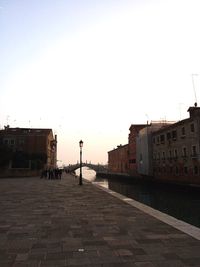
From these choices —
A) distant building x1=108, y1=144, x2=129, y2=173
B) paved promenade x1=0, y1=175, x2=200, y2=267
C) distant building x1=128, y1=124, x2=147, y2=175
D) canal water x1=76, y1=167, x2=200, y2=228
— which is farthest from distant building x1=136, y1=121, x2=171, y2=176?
paved promenade x1=0, y1=175, x2=200, y2=267

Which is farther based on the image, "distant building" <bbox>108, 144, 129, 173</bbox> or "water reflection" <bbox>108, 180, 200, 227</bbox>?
"distant building" <bbox>108, 144, 129, 173</bbox>

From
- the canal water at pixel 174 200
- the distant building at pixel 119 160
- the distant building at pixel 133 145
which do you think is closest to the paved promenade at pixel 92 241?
the canal water at pixel 174 200

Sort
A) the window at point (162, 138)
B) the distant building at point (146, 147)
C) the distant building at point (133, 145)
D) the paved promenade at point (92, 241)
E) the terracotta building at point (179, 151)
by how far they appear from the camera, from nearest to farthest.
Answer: the paved promenade at point (92, 241) < the terracotta building at point (179, 151) < the window at point (162, 138) < the distant building at point (146, 147) < the distant building at point (133, 145)

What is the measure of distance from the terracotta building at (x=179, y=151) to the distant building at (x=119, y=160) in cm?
2907

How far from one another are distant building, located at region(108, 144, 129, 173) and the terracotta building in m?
29.1

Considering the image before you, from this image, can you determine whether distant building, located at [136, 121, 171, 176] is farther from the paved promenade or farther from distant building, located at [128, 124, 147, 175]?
the paved promenade

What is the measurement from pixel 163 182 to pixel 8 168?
83.3 feet

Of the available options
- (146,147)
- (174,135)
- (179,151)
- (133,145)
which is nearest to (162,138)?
(174,135)

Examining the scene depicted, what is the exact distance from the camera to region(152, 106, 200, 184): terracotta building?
39750 millimetres

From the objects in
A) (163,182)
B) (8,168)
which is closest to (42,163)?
(8,168)

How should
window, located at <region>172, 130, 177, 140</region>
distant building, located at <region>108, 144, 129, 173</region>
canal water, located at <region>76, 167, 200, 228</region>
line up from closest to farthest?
1. canal water, located at <region>76, 167, 200, 228</region>
2. window, located at <region>172, 130, 177, 140</region>
3. distant building, located at <region>108, 144, 129, 173</region>

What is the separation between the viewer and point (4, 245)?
684 centimetres

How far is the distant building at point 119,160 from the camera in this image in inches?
3372

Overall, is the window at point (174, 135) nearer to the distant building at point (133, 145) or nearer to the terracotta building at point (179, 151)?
the terracotta building at point (179, 151)
